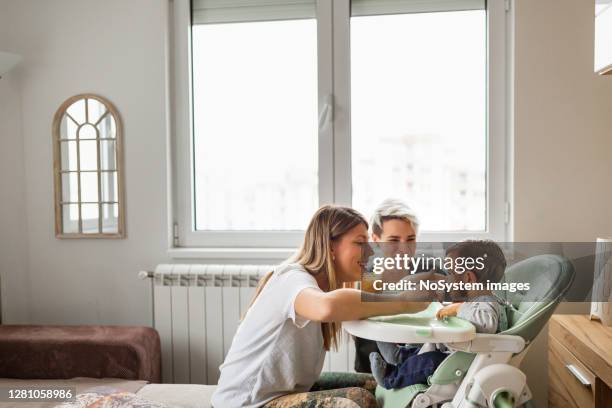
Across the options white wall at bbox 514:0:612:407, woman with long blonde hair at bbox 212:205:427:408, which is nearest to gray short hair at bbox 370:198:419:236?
woman with long blonde hair at bbox 212:205:427:408

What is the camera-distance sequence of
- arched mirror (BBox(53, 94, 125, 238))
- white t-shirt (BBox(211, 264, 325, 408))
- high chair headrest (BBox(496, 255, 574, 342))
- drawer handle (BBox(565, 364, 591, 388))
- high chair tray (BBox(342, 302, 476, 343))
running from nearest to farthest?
high chair tray (BBox(342, 302, 476, 343)) → high chair headrest (BBox(496, 255, 574, 342)) → white t-shirt (BBox(211, 264, 325, 408)) → drawer handle (BBox(565, 364, 591, 388)) → arched mirror (BBox(53, 94, 125, 238))

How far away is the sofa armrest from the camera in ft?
7.62

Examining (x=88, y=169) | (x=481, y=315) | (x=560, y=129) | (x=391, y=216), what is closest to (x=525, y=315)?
(x=481, y=315)

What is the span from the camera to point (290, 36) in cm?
269

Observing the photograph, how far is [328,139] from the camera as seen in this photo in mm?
2637

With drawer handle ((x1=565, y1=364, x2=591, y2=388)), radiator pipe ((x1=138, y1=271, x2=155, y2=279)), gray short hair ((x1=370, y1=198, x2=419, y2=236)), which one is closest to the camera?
drawer handle ((x1=565, y1=364, x2=591, y2=388))

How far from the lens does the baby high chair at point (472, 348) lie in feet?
4.51

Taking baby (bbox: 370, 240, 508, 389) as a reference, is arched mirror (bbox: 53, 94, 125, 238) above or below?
above

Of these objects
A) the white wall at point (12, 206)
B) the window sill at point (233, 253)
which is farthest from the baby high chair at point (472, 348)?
the white wall at point (12, 206)

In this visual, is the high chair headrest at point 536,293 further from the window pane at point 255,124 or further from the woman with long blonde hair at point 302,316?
the window pane at point 255,124

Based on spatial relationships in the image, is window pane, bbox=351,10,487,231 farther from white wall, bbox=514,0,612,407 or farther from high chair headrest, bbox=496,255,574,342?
high chair headrest, bbox=496,255,574,342

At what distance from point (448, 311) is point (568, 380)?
0.71m

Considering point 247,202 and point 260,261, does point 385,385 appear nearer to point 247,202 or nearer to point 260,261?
point 260,261

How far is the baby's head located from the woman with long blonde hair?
29cm
